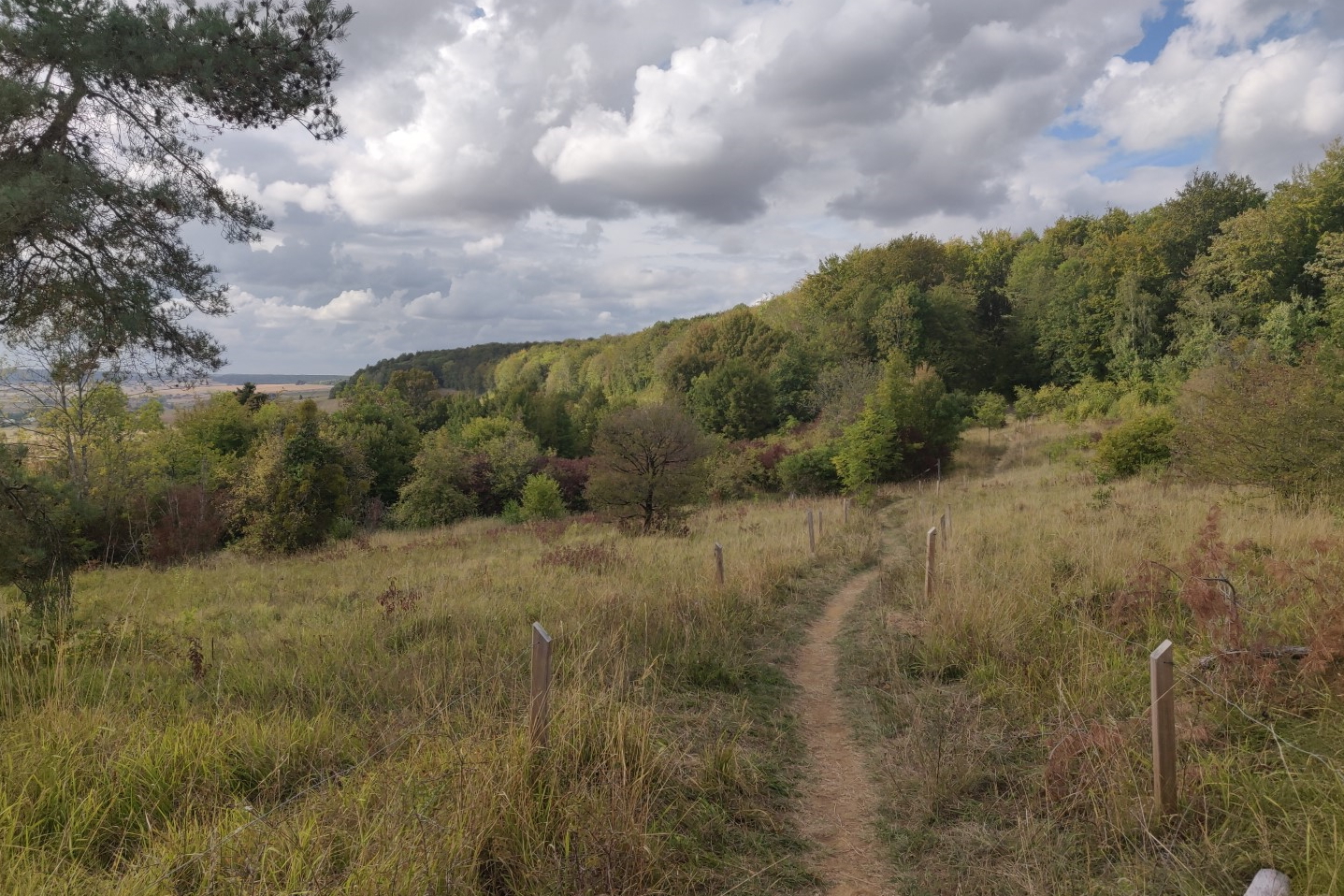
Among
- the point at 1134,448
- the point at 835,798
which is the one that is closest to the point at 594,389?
the point at 1134,448

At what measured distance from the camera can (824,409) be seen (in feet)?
126

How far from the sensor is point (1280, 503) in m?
11.1

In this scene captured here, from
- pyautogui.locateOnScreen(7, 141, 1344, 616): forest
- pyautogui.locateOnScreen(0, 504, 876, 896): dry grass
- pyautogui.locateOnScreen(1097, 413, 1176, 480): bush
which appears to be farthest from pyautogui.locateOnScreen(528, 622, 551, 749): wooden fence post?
pyautogui.locateOnScreen(1097, 413, 1176, 480): bush

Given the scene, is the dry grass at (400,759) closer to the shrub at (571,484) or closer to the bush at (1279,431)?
the bush at (1279,431)

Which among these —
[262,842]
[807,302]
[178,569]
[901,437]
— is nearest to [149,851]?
[262,842]

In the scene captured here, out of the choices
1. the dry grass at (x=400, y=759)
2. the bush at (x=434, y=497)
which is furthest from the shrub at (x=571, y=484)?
the dry grass at (x=400, y=759)

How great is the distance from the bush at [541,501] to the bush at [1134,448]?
66.5 feet

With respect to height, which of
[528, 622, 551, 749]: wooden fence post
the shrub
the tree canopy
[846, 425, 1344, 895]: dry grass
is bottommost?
the shrub

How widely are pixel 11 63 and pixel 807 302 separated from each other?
57071 mm

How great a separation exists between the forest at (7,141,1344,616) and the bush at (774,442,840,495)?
12 centimetres

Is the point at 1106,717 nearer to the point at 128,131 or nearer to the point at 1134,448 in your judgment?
the point at 128,131

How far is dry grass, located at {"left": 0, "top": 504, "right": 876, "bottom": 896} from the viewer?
2873 millimetres

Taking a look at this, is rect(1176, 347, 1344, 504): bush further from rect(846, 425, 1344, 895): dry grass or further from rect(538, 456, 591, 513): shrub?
rect(538, 456, 591, 513): shrub

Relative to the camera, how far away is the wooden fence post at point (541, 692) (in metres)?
3.62
